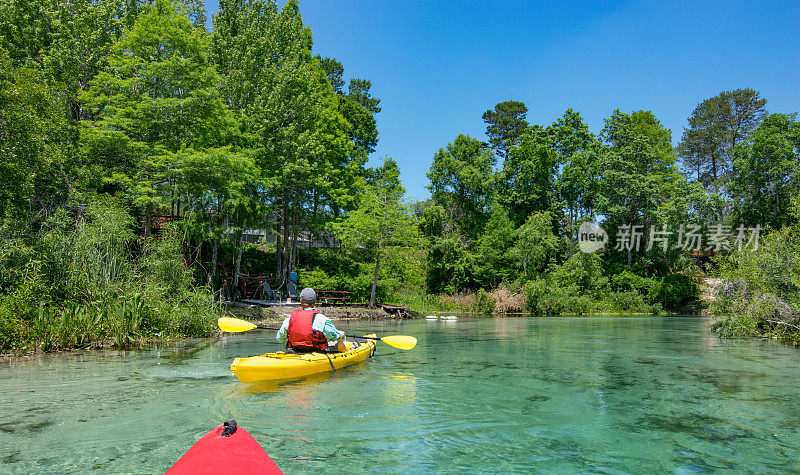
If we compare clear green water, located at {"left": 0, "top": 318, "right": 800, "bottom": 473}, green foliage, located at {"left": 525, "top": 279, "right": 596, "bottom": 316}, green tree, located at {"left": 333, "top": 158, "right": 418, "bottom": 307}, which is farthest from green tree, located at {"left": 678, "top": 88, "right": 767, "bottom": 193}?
clear green water, located at {"left": 0, "top": 318, "right": 800, "bottom": 473}

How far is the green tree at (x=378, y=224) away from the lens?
26891mm

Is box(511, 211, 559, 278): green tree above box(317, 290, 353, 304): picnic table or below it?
above

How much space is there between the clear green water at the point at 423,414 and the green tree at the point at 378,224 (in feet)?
52.9

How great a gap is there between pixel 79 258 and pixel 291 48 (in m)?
17.6

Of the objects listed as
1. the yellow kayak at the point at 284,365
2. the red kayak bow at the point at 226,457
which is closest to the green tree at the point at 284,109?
the yellow kayak at the point at 284,365

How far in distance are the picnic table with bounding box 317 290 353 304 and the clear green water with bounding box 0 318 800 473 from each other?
1429 centimetres

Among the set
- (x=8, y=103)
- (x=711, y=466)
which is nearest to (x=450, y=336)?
(x=711, y=466)

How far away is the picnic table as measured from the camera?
2547cm

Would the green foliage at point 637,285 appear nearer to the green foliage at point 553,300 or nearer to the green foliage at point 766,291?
the green foliage at point 553,300

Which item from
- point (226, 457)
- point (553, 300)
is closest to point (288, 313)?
point (553, 300)

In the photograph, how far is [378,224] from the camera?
27172 millimetres

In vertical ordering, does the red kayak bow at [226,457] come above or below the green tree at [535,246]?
below

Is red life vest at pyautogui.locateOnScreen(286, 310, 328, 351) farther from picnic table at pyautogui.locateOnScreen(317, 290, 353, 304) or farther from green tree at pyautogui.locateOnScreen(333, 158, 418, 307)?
green tree at pyautogui.locateOnScreen(333, 158, 418, 307)

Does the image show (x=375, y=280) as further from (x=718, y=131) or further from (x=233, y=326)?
(x=718, y=131)
